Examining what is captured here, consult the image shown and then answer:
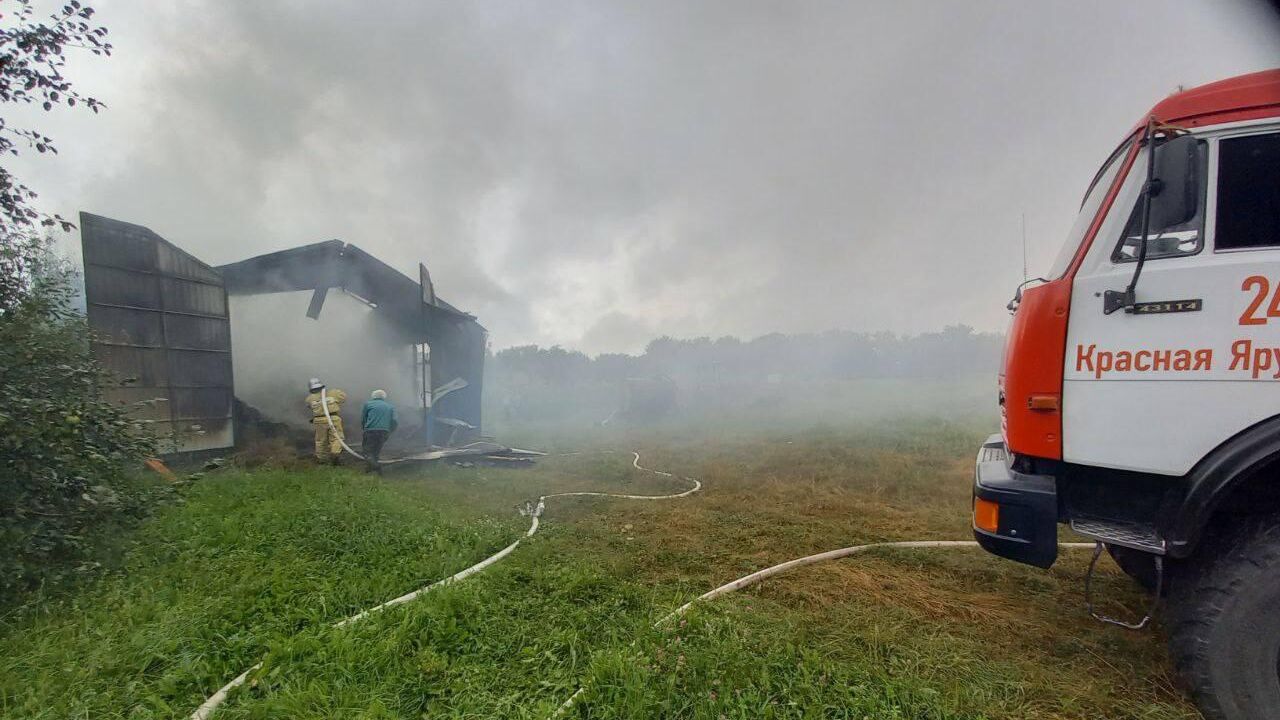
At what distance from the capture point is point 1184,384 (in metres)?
2.17

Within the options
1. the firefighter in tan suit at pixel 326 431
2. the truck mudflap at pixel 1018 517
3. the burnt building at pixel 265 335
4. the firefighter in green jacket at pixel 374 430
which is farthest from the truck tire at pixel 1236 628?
the firefighter in tan suit at pixel 326 431

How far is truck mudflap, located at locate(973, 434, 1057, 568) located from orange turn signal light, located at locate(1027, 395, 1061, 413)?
42cm

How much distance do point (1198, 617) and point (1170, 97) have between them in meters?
2.64

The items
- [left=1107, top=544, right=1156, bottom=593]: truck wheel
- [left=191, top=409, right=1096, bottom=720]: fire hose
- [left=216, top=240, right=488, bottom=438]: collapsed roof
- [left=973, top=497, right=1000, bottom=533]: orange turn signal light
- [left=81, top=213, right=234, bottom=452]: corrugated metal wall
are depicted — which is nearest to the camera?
[left=191, top=409, right=1096, bottom=720]: fire hose

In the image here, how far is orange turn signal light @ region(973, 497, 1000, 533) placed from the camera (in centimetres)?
258

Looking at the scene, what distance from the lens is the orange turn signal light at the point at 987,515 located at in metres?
2.58

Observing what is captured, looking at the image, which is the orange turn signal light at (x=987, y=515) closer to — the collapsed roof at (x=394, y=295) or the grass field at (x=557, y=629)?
the grass field at (x=557, y=629)

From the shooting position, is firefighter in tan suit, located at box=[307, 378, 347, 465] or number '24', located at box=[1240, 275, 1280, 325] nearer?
number '24', located at box=[1240, 275, 1280, 325]

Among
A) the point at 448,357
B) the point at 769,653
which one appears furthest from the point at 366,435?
the point at 769,653

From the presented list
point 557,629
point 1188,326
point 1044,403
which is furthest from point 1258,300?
point 557,629

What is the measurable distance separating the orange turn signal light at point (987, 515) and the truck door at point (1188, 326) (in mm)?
476

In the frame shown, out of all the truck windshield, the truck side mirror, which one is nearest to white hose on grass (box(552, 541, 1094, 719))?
the truck windshield

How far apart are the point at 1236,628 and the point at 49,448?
7285 mm

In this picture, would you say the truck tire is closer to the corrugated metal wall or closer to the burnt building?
the burnt building
